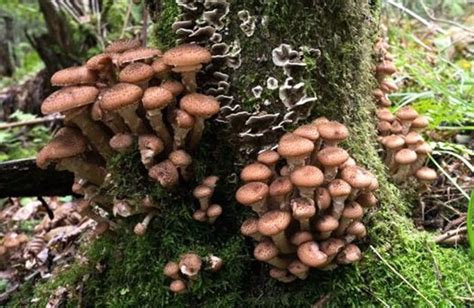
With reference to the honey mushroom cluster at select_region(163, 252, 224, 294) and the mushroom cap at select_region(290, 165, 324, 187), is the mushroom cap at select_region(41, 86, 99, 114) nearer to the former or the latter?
the honey mushroom cluster at select_region(163, 252, 224, 294)

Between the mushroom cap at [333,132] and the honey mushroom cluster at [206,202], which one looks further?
the honey mushroom cluster at [206,202]

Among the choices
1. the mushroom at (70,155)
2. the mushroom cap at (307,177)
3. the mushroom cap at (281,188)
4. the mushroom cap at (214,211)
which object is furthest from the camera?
the mushroom cap at (214,211)

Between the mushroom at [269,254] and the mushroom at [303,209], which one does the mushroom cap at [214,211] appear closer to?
the mushroom at [269,254]

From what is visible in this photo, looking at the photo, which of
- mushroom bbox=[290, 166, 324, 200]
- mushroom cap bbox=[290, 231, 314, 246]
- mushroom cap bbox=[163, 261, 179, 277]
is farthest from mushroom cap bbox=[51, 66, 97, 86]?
mushroom cap bbox=[290, 231, 314, 246]

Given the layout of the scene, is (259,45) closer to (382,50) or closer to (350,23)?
(350,23)

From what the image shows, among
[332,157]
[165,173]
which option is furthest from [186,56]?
[332,157]

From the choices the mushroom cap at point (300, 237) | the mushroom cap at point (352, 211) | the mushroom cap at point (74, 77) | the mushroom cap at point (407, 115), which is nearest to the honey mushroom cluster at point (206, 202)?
the mushroom cap at point (300, 237)

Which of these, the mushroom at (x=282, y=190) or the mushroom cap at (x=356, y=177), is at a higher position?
the mushroom cap at (x=356, y=177)
